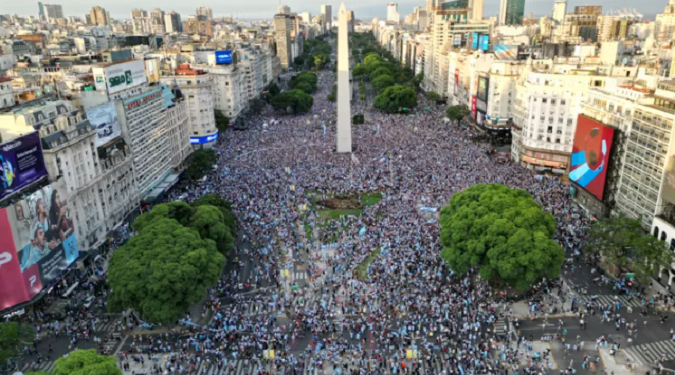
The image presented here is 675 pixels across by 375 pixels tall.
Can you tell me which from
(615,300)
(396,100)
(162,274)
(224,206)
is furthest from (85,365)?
(396,100)

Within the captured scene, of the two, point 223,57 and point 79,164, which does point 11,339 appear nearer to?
point 79,164

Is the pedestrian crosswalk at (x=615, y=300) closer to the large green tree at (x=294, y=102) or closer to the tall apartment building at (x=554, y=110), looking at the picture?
the tall apartment building at (x=554, y=110)

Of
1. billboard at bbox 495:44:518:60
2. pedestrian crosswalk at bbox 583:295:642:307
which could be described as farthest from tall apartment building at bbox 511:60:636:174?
pedestrian crosswalk at bbox 583:295:642:307

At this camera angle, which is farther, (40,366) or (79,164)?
(79,164)

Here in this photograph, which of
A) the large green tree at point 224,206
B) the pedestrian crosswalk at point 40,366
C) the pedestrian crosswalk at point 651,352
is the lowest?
the pedestrian crosswalk at point 40,366

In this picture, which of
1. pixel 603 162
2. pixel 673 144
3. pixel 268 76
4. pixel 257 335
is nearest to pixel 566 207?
pixel 603 162

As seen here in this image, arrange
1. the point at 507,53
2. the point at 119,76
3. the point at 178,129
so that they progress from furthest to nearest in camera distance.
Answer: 1. the point at 507,53
2. the point at 178,129
3. the point at 119,76

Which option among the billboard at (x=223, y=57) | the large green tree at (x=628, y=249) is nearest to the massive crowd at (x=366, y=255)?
the large green tree at (x=628, y=249)

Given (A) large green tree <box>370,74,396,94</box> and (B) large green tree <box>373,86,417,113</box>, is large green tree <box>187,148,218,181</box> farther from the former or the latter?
(A) large green tree <box>370,74,396,94</box>
